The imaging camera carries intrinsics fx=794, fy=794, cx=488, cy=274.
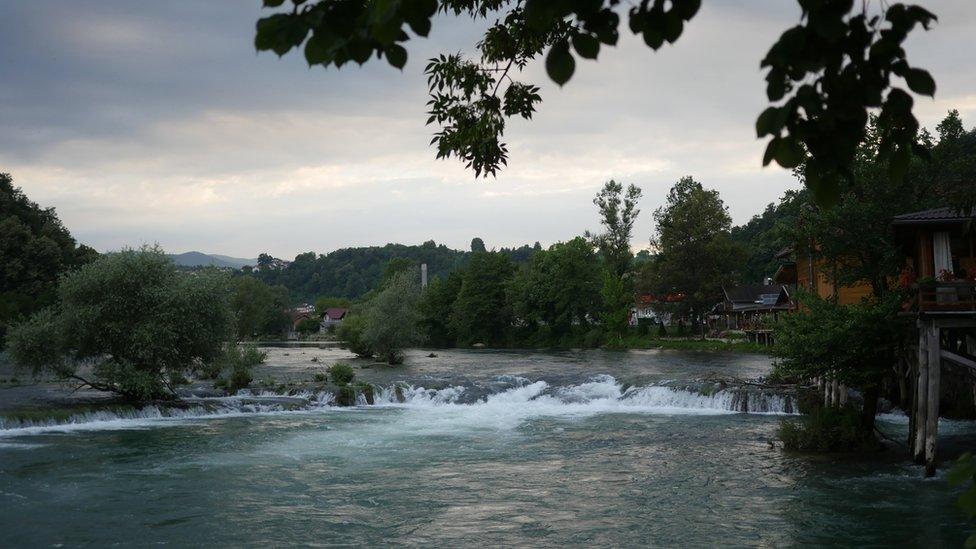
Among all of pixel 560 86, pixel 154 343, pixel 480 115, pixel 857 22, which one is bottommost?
pixel 154 343

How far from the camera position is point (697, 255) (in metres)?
75.6

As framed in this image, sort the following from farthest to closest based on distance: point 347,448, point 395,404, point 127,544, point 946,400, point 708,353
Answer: point 708,353 → point 395,404 → point 946,400 → point 347,448 → point 127,544

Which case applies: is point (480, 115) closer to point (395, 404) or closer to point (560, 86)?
point (560, 86)

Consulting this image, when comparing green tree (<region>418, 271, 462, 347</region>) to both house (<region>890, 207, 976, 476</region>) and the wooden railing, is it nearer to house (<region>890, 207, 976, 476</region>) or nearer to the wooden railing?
house (<region>890, 207, 976, 476</region>)

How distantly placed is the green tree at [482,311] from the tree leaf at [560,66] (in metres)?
80.2

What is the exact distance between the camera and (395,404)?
3222 centimetres

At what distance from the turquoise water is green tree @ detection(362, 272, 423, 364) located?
1000 inches

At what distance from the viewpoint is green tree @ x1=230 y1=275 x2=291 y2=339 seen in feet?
283

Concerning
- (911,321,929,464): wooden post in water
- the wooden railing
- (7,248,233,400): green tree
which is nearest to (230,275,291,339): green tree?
(7,248,233,400): green tree

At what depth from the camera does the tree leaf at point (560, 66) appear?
3.07 meters

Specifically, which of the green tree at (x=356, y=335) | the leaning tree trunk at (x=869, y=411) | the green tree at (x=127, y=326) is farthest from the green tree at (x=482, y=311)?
the leaning tree trunk at (x=869, y=411)

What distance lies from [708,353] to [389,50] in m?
56.2

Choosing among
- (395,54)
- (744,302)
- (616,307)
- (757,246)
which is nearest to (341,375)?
(395,54)

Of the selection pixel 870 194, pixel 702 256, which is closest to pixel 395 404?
pixel 870 194
